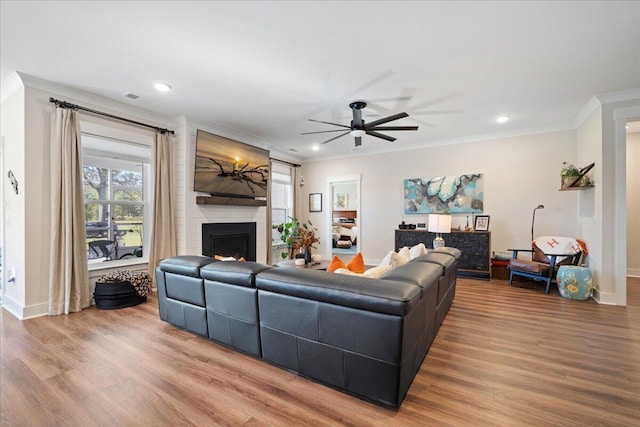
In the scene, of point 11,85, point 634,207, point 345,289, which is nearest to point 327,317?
point 345,289

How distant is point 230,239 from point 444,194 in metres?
4.32

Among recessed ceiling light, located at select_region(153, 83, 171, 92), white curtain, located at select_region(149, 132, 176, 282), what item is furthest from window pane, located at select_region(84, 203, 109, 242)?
recessed ceiling light, located at select_region(153, 83, 171, 92)

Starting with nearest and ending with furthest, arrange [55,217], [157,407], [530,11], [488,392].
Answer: [157,407], [488,392], [530,11], [55,217]

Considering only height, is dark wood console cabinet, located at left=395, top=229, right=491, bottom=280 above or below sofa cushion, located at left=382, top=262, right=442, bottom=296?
below

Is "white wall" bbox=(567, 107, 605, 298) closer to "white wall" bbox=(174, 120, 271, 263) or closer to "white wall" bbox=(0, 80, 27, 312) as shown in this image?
"white wall" bbox=(174, 120, 271, 263)

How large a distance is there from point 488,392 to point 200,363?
2080 mm

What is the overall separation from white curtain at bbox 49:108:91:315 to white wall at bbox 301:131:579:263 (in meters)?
4.40

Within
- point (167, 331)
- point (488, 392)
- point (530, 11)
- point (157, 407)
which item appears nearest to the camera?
point (157, 407)

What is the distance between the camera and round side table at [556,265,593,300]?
12.8ft

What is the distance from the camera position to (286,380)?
2.04 meters

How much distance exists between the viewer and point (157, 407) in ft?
5.78

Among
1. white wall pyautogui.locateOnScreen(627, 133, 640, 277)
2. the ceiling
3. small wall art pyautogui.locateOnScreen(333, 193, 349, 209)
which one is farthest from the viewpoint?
small wall art pyautogui.locateOnScreen(333, 193, 349, 209)

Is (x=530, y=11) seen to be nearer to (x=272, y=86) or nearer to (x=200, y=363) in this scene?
(x=272, y=86)

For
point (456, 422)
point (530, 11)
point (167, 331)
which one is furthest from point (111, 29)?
point (456, 422)
